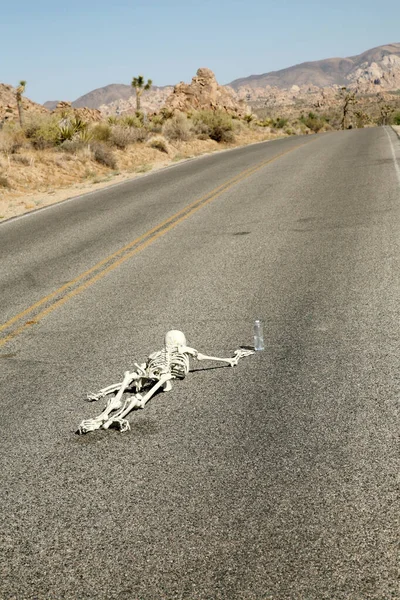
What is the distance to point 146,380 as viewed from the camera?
544 centimetres

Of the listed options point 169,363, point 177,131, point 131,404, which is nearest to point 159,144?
point 177,131

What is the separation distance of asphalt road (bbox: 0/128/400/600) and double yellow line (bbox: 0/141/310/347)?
5cm

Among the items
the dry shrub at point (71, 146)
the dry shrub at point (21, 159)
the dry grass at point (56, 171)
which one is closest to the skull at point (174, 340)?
the dry grass at point (56, 171)

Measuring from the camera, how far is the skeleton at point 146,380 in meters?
4.79

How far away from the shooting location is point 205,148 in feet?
114

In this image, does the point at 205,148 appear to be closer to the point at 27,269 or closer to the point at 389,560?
the point at 27,269

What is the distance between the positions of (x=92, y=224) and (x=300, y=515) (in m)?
10.9

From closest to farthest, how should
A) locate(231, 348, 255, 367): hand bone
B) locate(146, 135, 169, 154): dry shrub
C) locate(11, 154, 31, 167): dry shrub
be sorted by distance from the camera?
locate(231, 348, 255, 367): hand bone < locate(11, 154, 31, 167): dry shrub < locate(146, 135, 169, 154): dry shrub

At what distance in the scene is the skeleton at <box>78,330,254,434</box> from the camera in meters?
4.79

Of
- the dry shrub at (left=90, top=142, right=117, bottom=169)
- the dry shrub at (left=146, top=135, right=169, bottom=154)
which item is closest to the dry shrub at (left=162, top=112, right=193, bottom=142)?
the dry shrub at (left=146, top=135, right=169, bottom=154)

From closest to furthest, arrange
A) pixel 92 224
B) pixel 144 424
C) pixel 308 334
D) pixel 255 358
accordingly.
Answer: pixel 144 424, pixel 255 358, pixel 308 334, pixel 92 224

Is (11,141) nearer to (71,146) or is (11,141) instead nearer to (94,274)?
(71,146)

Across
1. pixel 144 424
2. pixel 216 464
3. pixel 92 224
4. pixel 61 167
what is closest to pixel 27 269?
pixel 92 224

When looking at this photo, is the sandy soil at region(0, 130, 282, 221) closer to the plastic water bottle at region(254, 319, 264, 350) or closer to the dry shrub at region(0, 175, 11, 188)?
the dry shrub at region(0, 175, 11, 188)
